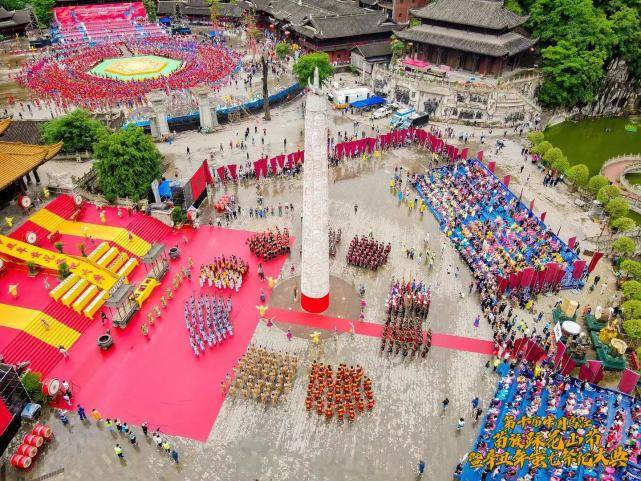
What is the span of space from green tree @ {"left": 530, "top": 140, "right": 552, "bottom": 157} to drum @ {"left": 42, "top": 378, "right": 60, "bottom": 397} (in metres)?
43.8

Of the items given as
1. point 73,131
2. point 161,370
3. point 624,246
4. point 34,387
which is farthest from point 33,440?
point 624,246

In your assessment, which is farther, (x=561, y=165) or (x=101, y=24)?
(x=101, y=24)

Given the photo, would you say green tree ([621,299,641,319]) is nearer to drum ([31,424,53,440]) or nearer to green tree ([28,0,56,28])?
drum ([31,424,53,440])

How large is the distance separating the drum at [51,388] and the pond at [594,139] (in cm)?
5013

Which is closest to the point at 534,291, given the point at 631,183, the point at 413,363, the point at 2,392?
the point at 413,363

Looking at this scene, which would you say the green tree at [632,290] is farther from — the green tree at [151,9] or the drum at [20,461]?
the green tree at [151,9]

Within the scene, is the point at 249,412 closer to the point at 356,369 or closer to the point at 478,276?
the point at 356,369

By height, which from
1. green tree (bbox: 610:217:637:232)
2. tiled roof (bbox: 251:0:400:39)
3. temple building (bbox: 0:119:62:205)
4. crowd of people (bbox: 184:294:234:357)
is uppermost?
tiled roof (bbox: 251:0:400:39)

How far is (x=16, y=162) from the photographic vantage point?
33.4 m

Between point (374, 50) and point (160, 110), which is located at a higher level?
point (374, 50)

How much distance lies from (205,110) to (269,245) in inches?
991

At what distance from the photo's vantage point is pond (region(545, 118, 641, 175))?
53875 mm

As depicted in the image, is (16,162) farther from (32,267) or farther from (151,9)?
(151,9)

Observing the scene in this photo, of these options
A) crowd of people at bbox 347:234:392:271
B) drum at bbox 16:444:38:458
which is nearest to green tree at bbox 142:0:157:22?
crowd of people at bbox 347:234:392:271
